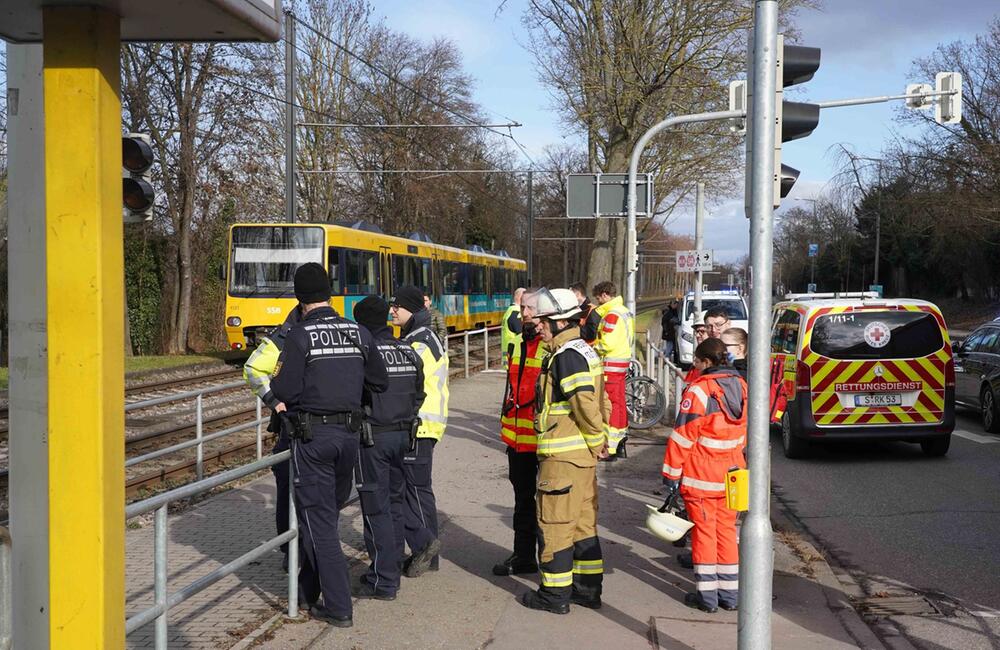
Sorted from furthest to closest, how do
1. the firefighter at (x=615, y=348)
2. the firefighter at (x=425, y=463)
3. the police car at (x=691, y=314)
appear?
the police car at (x=691, y=314), the firefighter at (x=615, y=348), the firefighter at (x=425, y=463)

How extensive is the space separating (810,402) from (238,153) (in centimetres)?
2129

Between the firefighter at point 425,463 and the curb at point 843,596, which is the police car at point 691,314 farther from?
the firefighter at point 425,463

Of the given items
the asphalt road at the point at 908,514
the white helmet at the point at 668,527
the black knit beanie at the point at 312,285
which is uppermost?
the black knit beanie at the point at 312,285

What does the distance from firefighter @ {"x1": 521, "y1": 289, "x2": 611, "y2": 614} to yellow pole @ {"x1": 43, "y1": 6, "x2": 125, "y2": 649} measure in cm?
316

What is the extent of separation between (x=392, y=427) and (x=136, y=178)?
2.08 metres

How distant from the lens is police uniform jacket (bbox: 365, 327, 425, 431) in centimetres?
647

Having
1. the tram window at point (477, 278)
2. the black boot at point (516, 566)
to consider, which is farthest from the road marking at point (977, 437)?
the tram window at point (477, 278)

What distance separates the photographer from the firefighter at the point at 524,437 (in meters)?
6.59

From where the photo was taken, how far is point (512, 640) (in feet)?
18.6

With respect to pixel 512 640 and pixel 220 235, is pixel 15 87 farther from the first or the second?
pixel 220 235

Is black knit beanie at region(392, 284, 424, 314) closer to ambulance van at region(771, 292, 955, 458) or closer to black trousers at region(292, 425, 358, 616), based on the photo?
black trousers at region(292, 425, 358, 616)

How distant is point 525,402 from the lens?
6668 millimetres

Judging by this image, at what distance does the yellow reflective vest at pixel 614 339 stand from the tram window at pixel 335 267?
43.3 feet

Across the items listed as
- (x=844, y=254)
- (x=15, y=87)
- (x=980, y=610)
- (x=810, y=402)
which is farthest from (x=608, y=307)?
(x=844, y=254)
